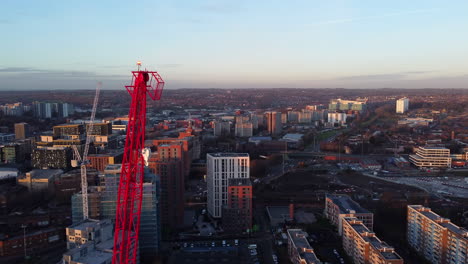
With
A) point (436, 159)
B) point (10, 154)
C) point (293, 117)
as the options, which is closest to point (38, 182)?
point (10, 154)

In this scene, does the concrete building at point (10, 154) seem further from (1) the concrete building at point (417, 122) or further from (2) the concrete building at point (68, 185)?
(1) the concrete building at point (417, 122)

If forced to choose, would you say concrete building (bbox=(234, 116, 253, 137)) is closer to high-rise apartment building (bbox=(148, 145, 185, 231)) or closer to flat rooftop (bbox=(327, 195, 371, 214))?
flat rooftop (bbox=(327, 195, 371, 214))

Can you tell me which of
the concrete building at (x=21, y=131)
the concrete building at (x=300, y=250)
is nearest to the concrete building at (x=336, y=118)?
the concrete building at (x=21, y=131)

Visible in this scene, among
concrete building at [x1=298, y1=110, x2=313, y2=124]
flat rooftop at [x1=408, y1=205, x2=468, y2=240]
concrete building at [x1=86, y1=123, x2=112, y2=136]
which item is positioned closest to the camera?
flat rooftop at [x1=408, y1=205, x2=468, y2=240]

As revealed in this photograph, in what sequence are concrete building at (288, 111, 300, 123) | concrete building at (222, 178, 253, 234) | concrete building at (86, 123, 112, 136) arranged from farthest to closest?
concrete building at (288, 111, 300, 123)
concrete building at (86, 123, 112, 136)
concrete building at (222, 178, 253, 234)

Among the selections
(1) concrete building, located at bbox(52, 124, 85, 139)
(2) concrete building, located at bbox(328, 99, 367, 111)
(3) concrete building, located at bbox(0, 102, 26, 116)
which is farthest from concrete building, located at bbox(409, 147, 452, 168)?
(3) concrete building, located at bbox(0, 102, 26, 116)

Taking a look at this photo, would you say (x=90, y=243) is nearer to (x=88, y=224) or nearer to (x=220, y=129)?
(x=88, y=224)
